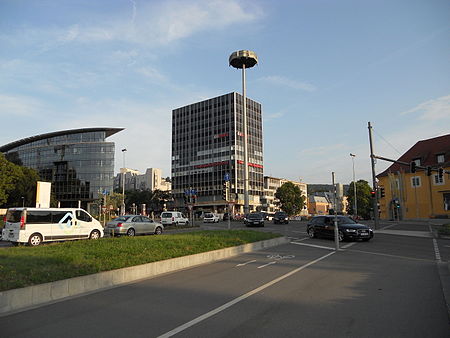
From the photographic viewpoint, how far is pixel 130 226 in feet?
74.8

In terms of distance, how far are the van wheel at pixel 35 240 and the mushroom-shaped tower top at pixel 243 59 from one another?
70.9 m

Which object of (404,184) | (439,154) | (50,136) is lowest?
(404,184)

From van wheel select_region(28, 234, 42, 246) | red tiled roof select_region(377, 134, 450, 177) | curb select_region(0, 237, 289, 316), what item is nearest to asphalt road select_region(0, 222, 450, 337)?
curb select_region(0, 237, 289, 316)

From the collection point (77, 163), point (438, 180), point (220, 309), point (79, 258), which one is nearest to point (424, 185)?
point (438, 180)

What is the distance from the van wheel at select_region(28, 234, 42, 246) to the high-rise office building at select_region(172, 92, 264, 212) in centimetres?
7505

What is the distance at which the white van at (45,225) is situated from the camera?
1581cm

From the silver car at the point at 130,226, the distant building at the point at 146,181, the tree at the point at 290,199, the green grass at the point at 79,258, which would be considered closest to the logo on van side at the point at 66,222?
the silver car at the point at 130,226

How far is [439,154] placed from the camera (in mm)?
53156

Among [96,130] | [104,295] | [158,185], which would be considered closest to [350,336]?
[104,295]

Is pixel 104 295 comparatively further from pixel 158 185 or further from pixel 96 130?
pixel 158 185

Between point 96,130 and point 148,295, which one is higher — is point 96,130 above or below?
above

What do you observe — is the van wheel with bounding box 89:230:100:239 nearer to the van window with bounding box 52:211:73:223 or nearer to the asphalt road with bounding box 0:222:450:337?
the van window with bounding box 52:211:73:223

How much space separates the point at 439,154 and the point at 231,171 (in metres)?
51.5

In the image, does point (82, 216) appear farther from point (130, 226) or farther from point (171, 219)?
point (171, 219)
